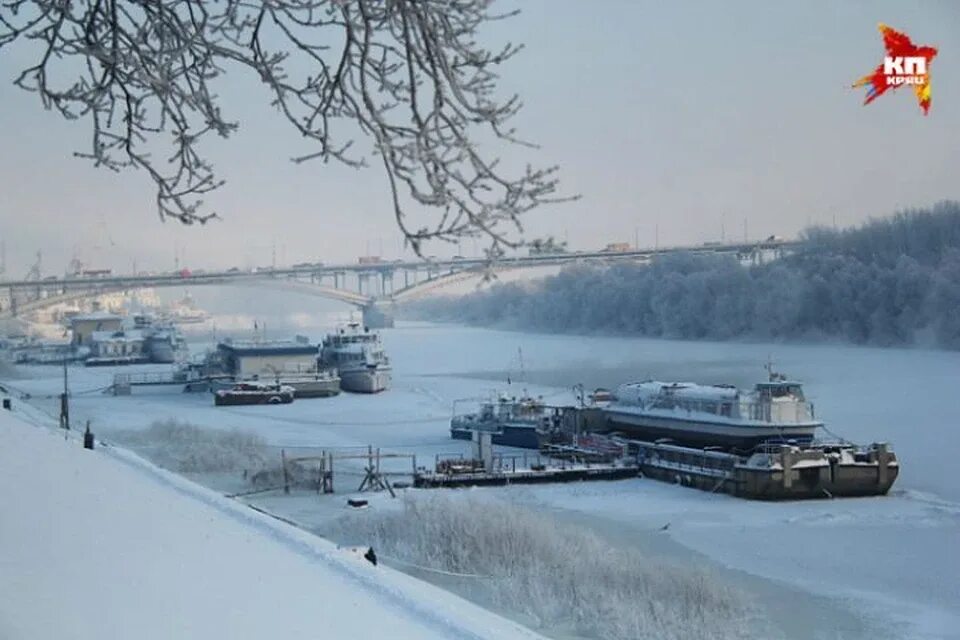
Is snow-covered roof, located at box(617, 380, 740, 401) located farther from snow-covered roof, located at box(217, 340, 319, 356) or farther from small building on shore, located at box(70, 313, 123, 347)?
small building on shore, located at box(70, 313, 123, 347)

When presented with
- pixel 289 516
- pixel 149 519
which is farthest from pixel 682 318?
pixel 149 519

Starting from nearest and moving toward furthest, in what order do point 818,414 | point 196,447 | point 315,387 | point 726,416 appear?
point 726,416, point 196,447, point 818,414, point 315,387

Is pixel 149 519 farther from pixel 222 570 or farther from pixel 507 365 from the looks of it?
pixel 507 365

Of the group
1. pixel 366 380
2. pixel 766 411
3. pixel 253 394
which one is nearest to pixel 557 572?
pixel 766 411

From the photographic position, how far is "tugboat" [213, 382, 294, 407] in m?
40.2

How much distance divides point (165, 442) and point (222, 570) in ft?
64.9

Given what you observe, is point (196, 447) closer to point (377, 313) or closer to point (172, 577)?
point (172, 577)

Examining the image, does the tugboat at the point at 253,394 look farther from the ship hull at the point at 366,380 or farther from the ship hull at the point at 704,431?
the ship hull at the point at 704,431

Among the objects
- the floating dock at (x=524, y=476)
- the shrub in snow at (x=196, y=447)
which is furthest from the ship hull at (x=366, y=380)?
the floating dock at (x=524, y=476)

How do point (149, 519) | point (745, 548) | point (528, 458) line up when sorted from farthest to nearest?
point (528, 458)
point (745, 548)
point (149, 519)

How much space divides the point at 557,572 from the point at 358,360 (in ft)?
115

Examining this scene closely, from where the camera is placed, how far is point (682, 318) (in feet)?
241

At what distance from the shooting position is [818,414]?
28.0 meters

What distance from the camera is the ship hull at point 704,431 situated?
21797 millimetres
